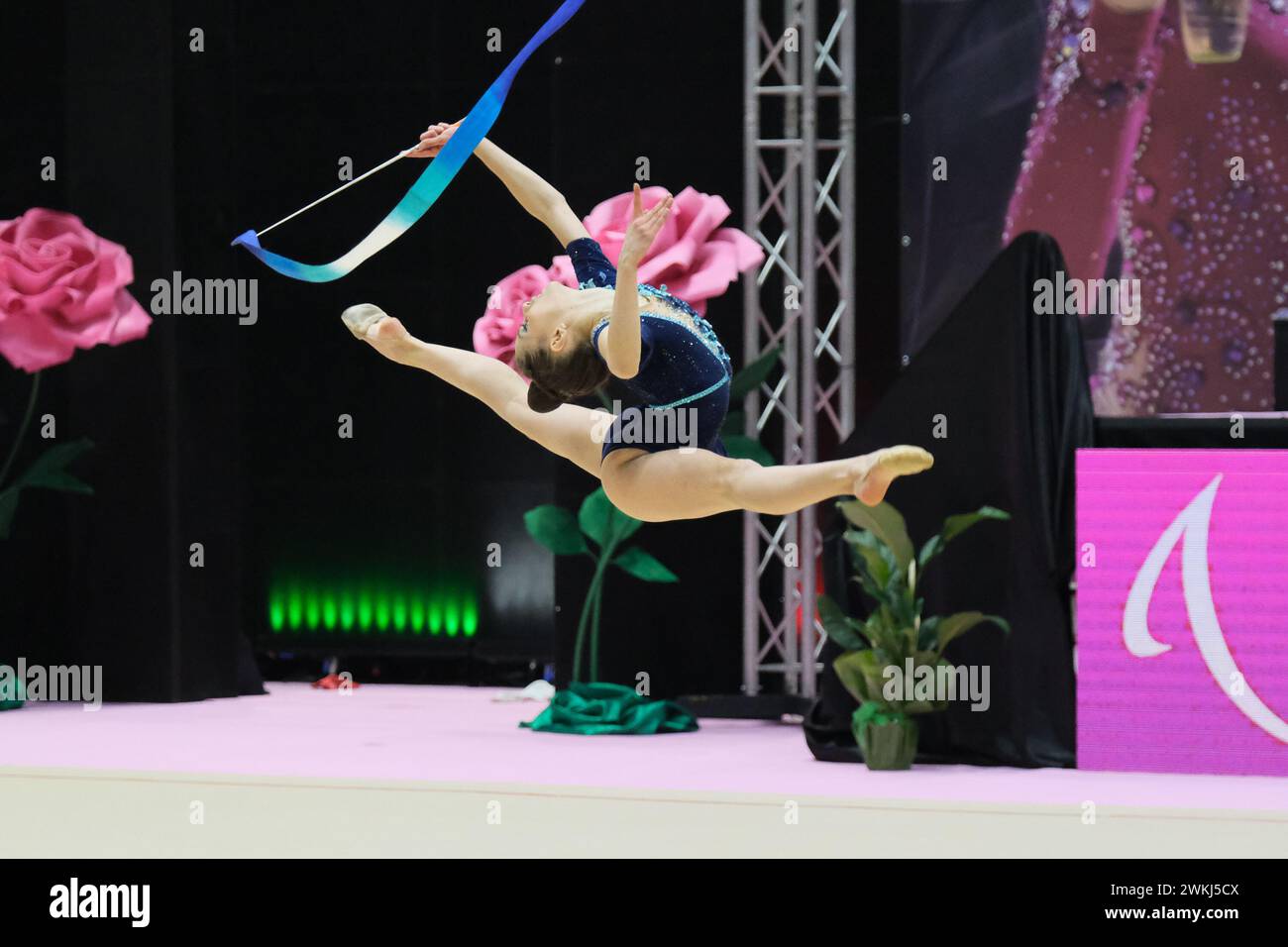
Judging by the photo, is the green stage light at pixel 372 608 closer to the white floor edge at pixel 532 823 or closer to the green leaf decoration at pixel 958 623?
the white floor edge at pixel 532 823

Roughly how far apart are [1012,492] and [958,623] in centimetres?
48

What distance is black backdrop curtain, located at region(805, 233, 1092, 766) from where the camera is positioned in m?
5.60

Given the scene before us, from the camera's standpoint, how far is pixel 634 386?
11.3ft

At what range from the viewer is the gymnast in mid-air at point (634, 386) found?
308 cm

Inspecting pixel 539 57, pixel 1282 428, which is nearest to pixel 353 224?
pixel 539 57

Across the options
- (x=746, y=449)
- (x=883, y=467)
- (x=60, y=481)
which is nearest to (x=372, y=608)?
(x=60, y=481)

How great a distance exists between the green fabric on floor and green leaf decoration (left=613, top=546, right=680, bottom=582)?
0.45 m

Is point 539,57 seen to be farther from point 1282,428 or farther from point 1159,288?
point 1282,428

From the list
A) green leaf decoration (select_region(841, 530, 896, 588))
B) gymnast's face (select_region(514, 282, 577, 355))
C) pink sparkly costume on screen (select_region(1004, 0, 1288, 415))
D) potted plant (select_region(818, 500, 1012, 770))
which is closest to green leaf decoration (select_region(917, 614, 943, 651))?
potted plant (select_region(818, 500, 1012, 770))

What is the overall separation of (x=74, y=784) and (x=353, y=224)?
3906 millimetres

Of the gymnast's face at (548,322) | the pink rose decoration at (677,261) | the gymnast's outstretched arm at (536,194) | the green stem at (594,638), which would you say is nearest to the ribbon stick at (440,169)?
the gymnast's outstretched arm at (536,194)

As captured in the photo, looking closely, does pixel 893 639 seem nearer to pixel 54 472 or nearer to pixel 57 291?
pixel 57 291

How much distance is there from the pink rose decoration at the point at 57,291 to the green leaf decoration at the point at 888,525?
298 cm
